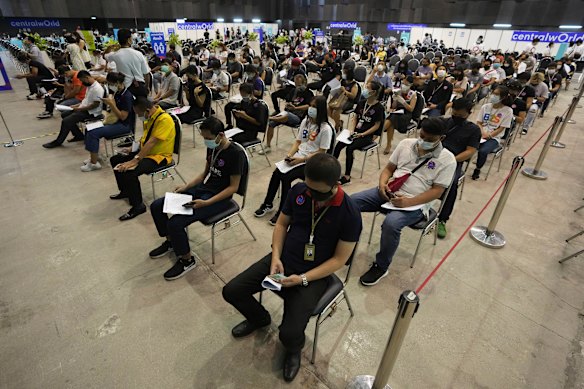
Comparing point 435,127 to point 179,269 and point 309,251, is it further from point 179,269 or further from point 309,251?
point 179,269

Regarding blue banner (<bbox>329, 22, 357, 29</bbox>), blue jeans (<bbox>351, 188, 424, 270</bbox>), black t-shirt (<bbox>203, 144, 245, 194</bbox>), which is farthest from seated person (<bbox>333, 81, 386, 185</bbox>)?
blue banner (<bbox>329, 22, 357, 29</bbox>)

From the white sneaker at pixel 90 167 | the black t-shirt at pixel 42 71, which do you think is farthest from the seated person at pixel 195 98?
the black t-shirt at pixel 42 71

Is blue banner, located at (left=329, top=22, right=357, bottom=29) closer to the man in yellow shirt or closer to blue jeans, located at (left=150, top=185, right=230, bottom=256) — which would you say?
the man in yellow shirt

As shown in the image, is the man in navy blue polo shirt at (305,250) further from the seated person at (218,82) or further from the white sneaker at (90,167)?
the seated person at (218,82)

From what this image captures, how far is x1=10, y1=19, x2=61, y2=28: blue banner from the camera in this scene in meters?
18.1

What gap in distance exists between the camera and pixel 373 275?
9.00ft

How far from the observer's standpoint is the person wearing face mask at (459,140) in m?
3.41

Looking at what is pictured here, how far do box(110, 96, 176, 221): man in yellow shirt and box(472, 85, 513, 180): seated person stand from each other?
13.8 ft

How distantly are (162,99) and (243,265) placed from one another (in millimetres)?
4202

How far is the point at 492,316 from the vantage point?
8.09 feet

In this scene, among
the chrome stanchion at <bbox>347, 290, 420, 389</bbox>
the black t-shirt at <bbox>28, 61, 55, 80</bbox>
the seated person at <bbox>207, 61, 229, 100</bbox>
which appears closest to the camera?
the chrome stanchion at <bbox>347, 290, 420, 389</bbox>

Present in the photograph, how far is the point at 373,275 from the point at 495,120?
3.32 meters

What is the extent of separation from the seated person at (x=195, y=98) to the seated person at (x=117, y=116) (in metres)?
0.89

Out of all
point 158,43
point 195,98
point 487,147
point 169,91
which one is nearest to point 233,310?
point 195,98
